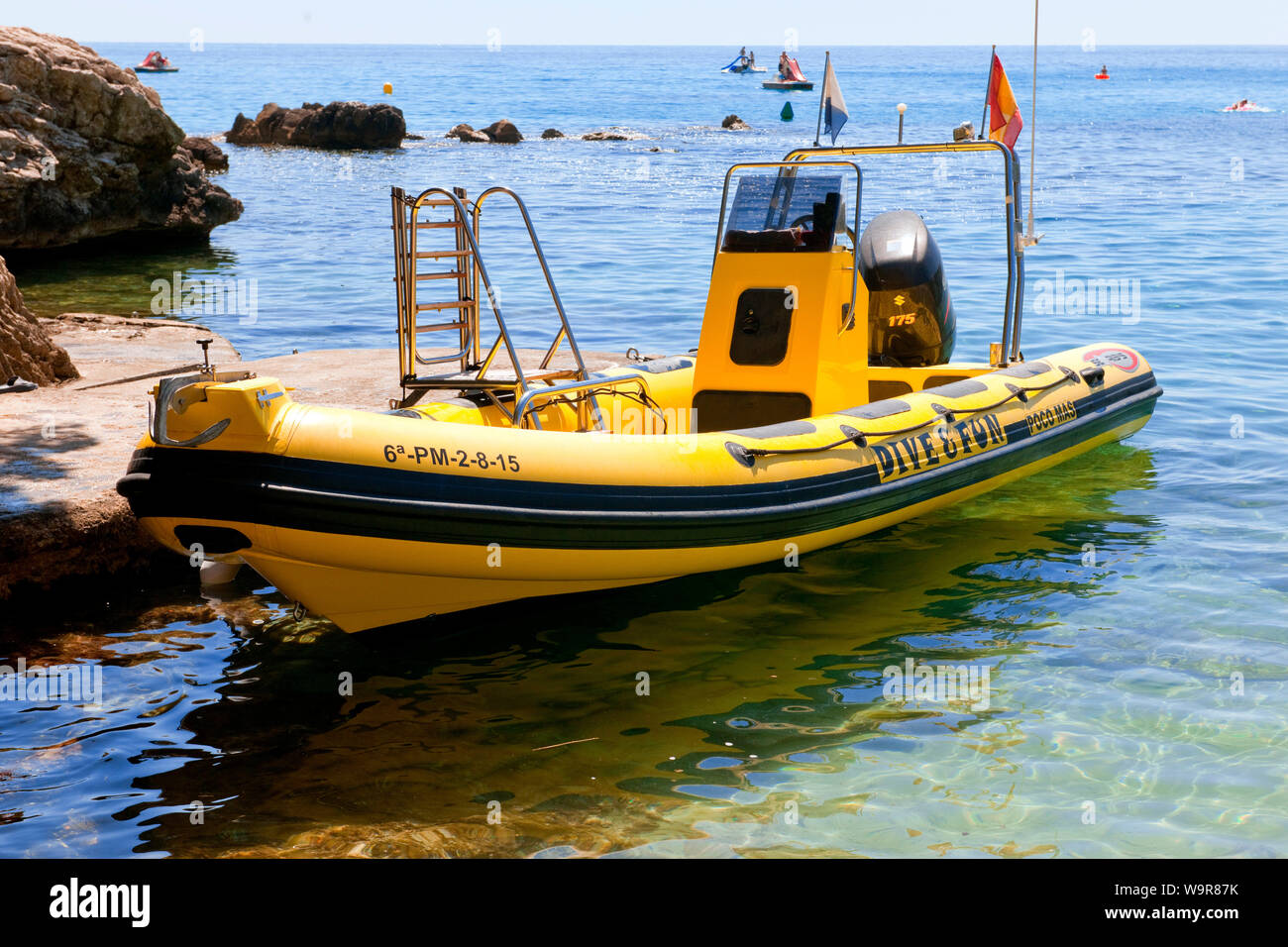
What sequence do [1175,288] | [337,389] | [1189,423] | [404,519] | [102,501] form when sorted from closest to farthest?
[404,519]
[102,501]
[337,389]
[1189,423]
[1175,288]

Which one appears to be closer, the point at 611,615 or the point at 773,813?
the point at 773,813

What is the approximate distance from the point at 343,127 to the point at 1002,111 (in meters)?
32.1

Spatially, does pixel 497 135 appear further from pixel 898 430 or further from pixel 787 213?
pixel 898 430

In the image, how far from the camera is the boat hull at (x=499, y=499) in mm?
4391

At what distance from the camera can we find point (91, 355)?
366 inches

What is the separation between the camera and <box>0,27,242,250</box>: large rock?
44.1 feet

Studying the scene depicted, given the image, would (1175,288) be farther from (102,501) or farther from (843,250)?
(102,501)

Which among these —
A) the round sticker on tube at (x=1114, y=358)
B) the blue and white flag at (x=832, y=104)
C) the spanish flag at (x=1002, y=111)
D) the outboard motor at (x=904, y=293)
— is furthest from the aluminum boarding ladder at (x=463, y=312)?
the round sticker on tube at (x=1114, y=358)

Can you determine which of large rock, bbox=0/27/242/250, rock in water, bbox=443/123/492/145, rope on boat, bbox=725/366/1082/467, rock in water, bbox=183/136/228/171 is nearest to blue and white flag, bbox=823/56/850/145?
rope on boat, bbox=725/366/1082/467

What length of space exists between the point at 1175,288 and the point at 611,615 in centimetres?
1074

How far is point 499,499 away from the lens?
4738mm

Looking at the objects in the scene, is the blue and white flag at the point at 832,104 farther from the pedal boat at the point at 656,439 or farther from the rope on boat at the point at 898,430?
the rope on boat at the point at 898,430
